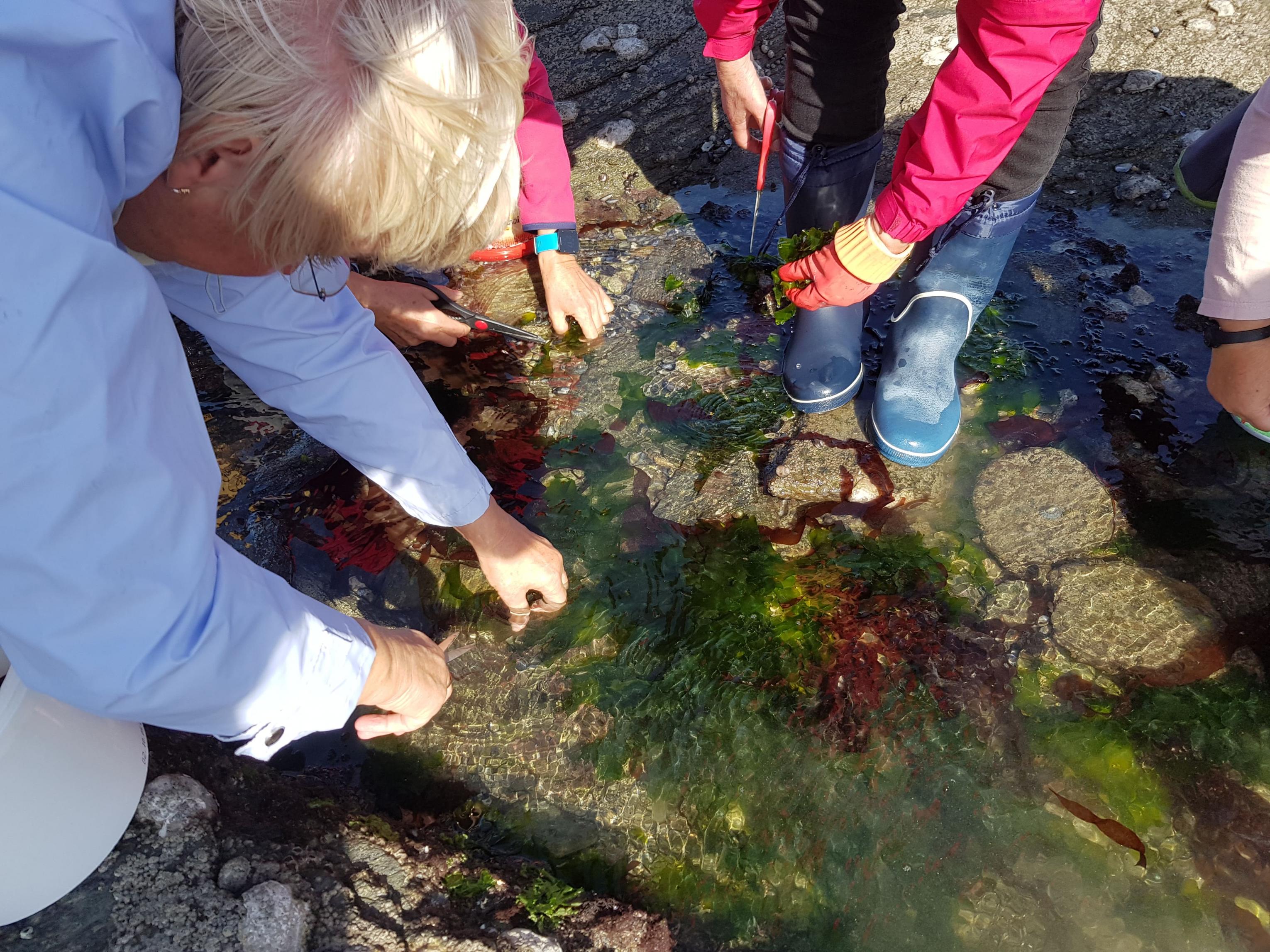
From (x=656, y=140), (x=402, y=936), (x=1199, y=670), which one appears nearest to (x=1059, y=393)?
(x=1199, y=670)

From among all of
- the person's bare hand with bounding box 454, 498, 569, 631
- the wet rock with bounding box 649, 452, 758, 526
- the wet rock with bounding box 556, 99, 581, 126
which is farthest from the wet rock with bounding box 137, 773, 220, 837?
the wet rock with bounding box 556, 99, 581, 126

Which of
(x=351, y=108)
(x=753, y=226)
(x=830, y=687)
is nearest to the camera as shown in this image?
(x=351, y=108)

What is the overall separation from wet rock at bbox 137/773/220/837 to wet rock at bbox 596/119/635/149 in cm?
289

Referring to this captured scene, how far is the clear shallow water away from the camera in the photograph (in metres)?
1.63

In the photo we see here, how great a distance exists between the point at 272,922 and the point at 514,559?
86 cm

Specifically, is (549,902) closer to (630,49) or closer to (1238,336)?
(1238,336)

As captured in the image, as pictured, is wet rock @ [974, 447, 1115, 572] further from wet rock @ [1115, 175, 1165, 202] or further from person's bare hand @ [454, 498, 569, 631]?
wet rock @ [1115, 175, 1165, 202]

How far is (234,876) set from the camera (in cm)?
148

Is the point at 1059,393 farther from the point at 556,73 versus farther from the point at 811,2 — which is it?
the point at 556,73

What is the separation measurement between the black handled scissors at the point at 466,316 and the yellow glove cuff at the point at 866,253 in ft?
3.78

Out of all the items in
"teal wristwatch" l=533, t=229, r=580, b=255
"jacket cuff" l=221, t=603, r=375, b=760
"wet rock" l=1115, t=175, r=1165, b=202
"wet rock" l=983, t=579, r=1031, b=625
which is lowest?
"wet rock" l=983, t=579, r=1031, b=625

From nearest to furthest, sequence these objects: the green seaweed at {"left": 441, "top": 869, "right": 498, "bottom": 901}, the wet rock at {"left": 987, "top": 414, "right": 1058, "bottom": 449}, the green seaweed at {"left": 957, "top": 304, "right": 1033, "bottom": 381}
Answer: the green seaweed at {"left": 441, "top": 869, "right": 498, "bottom": 901}, the wet rock at {"left": 987, "top": 414, "right": 1058, "bottom": 449}, the green seaweed at {"left": 957, "top": 304, "right": 1033, "bottom": 381}

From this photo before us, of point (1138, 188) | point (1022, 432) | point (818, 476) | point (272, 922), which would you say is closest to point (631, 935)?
point (272, 922)

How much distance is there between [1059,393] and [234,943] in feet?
8.29
